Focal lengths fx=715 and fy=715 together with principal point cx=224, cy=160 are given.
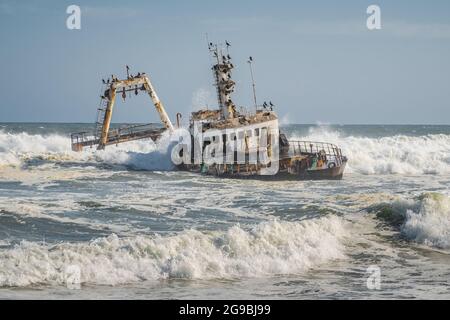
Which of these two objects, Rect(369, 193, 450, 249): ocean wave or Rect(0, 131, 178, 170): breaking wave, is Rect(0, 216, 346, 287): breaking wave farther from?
Rect(0, 131, 178, 170): breaking wave

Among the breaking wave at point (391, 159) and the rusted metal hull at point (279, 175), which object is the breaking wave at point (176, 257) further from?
the breaking wave at point (391, 159)

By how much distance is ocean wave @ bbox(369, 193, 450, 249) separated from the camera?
19.3 m

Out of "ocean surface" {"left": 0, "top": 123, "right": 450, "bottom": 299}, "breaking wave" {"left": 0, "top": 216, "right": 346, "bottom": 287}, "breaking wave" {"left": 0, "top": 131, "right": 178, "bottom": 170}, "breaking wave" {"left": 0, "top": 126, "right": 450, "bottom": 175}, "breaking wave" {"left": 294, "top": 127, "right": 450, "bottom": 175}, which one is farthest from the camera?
"breaking wave" {"left": 294, "top": 127, "right": 450, "bottom": 175}

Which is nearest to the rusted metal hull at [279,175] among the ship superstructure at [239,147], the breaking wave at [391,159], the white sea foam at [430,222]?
the ship superstructure at [239,147]

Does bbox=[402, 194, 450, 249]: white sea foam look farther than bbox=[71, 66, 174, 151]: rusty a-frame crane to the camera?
No

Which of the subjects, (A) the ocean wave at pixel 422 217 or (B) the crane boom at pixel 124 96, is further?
(B) the crane boom at pixel 124 96

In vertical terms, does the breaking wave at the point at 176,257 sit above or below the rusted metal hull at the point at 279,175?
below

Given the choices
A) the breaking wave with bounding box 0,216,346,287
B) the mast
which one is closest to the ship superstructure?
the mast

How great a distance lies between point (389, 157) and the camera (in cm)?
5322

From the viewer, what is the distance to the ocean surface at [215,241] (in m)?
13.6

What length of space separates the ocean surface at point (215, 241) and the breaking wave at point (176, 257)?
28mm

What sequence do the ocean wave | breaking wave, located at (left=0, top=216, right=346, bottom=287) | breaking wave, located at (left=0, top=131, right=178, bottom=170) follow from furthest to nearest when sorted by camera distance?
breaking wave, located at (left=0, top=131, right=178, bottom=170), the ocean wave, breaking wave, located at (left=0, top=216, right=346, bottom=287)

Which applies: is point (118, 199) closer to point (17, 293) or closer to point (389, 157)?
point (17, 293)

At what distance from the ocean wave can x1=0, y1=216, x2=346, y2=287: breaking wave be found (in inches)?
111
